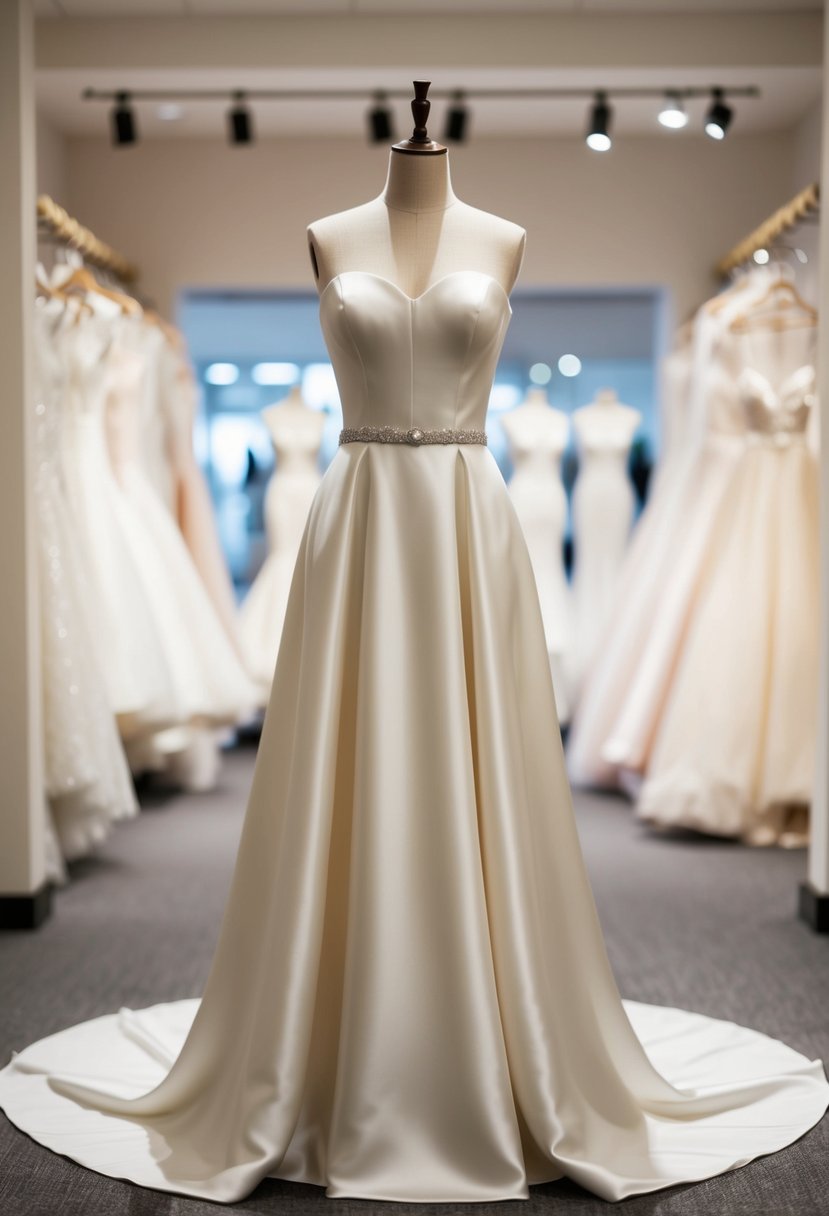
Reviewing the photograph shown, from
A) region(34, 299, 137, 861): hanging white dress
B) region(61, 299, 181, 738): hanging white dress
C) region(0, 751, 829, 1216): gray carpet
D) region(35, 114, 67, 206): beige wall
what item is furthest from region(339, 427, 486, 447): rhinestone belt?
region(35, 114, 67, 206): beige wall

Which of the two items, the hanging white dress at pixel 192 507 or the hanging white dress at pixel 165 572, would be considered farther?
the hanging white dress at pixel 192 507

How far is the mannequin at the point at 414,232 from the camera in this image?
2250mm

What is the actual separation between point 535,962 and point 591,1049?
0.66ft

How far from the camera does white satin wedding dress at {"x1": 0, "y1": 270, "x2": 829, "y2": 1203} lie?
205 centimetres

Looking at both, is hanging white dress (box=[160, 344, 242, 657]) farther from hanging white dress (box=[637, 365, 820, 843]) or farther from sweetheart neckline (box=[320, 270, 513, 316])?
sweetheart neckline (box=[320, 270, 513, 316])

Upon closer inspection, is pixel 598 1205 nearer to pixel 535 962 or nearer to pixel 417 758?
pixel 535 962

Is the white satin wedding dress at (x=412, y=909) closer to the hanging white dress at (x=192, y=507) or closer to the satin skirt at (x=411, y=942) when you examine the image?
the satin skirt at (x=411, y=942)

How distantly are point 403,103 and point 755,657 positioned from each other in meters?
2.82

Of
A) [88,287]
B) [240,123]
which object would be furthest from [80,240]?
[240,123]

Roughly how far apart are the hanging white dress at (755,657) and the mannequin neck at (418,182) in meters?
2.74

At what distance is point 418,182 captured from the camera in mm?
2248

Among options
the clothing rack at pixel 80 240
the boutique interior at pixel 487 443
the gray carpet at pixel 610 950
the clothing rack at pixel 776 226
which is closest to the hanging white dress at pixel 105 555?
the boutique interior at pixel 487 443

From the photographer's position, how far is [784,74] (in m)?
5.29

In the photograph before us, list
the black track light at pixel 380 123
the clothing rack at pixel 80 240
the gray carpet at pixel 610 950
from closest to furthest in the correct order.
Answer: the gray carpet at pixel 610 950
the clothing rack at pixel 80 240
the black track light at pixel 380 123
